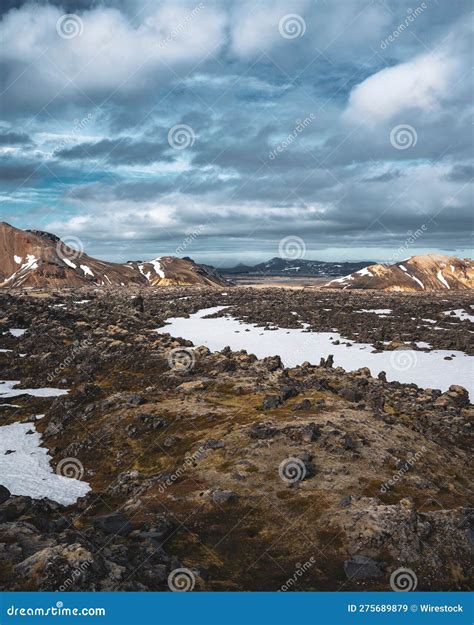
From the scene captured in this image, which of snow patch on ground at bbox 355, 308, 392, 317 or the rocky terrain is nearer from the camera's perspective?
the rocky terrain

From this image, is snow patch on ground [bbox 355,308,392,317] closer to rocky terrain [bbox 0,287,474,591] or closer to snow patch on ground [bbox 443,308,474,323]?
snow patch on ground [bbox 443,308,474,323]

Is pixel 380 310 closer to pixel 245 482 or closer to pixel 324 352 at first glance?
pixel 324 352

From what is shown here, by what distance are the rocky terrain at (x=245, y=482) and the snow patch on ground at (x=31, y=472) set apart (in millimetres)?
759

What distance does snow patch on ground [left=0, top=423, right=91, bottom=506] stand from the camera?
24.3 metres

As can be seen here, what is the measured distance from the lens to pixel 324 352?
58.1 m

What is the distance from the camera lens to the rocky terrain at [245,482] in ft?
51.6

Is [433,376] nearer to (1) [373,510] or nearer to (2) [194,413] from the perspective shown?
(2) [194,413]

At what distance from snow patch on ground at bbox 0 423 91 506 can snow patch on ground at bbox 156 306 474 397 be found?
27901mm

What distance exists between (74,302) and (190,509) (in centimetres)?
9616

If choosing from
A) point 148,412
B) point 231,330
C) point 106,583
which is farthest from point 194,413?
point 231,330

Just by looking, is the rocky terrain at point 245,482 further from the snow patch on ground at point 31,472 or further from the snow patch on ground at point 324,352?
the snow patch on ground at point 324,352

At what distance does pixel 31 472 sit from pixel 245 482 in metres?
13.2

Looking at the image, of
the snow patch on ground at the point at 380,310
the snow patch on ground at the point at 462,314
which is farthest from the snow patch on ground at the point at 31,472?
the snow patch on ground at the point at 462,314

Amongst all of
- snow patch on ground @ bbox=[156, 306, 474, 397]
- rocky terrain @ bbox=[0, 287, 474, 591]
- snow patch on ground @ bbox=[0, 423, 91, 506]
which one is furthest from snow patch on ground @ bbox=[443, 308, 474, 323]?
snow patch on ground @ bbox=[0, 423, 91, 506]
